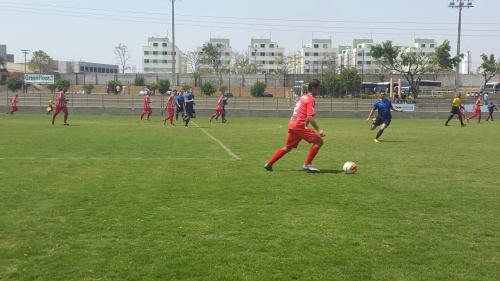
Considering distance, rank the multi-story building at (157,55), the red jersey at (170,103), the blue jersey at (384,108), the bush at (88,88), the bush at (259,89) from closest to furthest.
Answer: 1. the blue jersey at (384,108)
2. the red jersey at (170,103)
3. the bush at (259,89)
4. the bush at (88,88)
5. the multi-story building at (157,55)

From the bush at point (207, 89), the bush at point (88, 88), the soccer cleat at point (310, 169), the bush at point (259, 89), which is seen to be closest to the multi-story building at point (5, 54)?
the bush at point (88, 88)

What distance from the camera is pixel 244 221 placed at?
20.7 ft

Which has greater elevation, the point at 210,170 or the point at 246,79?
the point at 246,79

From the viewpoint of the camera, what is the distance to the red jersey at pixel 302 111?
1026 cm

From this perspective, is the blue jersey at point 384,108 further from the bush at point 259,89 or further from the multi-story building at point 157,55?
the multi-story building at point 157,55

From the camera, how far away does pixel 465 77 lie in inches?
3551

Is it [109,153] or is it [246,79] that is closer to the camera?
[109,153]

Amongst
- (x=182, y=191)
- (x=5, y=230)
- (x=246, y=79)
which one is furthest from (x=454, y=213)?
(x=246, y=79)

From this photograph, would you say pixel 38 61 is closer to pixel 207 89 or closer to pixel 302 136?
pixel 207 89

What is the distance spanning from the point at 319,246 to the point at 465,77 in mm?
93138

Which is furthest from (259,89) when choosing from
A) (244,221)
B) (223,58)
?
(223,58)

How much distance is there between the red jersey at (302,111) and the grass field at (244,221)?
97cm

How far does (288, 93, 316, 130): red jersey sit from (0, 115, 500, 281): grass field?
0.97m

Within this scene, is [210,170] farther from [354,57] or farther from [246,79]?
[354,57]
